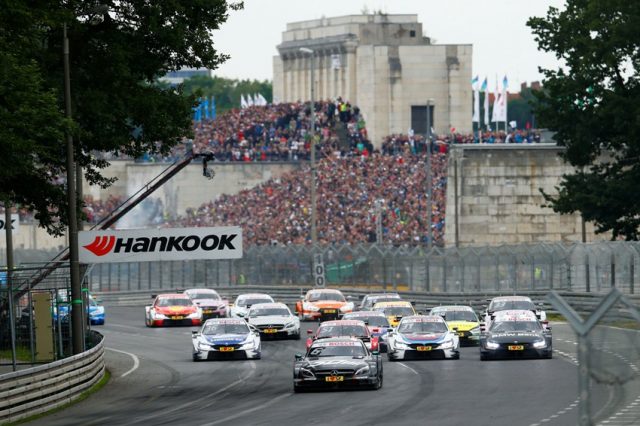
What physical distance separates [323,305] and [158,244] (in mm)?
25944

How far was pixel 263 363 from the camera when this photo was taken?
40531 mm

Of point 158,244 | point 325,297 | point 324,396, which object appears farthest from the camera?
point 325,297

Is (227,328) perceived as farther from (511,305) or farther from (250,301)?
(250,301)

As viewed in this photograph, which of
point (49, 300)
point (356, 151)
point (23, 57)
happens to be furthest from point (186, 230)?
point (356, 151)

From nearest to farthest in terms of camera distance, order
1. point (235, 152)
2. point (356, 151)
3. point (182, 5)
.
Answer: point (182, 5)
point (356, 151)
point (235, 152)

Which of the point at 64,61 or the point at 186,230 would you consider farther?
the point at 186,230

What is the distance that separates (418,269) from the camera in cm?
6656

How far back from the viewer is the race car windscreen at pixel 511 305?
154 ft

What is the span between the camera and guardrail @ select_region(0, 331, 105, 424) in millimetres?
27391

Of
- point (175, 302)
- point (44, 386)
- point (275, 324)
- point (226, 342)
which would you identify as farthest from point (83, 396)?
point (175, 302)

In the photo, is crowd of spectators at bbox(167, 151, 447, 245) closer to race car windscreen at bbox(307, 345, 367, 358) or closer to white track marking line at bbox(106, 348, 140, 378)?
white track marking line at bbox(106, 348, 140, 378)

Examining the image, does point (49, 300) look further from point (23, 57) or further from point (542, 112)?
point (542, 112)


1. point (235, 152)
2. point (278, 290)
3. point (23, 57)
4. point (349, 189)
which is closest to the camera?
point (23, 57)

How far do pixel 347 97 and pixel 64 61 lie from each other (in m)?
90.5
